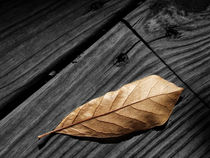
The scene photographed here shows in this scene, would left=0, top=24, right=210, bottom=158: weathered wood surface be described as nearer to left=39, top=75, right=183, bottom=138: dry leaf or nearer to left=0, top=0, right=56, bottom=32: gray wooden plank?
left=39, top=75, right=183, bottom=138: dry leaf

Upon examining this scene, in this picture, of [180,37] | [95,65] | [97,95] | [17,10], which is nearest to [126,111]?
[97,95]

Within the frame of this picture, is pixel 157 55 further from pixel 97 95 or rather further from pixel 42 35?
pixel 42 35

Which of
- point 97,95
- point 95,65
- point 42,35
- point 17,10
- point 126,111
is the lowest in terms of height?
point 126,111

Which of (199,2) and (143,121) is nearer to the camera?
(143,121)

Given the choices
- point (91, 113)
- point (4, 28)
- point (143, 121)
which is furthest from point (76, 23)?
point (143, 121)

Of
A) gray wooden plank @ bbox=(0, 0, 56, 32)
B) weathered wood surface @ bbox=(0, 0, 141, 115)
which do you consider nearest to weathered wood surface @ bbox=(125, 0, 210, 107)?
weathered wood surface @ bbox=(0, 0, 141, 115)

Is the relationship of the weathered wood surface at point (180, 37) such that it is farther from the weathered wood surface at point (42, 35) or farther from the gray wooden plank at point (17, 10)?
the gray wooden plank at point (17, 10)

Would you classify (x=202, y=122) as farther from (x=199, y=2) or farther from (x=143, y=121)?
(x=199, y=2)
